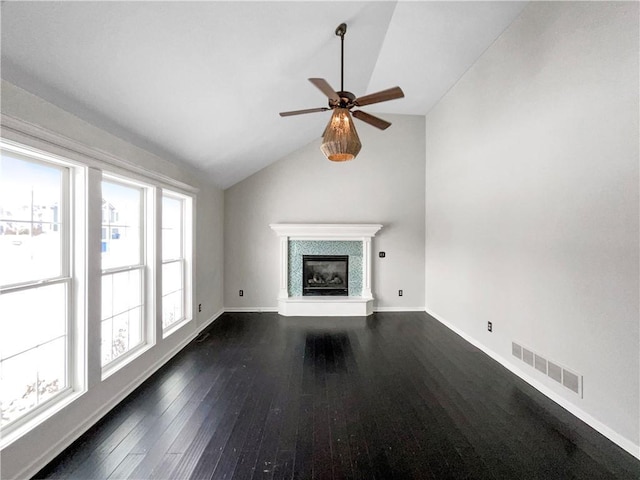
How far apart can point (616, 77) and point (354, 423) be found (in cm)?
306

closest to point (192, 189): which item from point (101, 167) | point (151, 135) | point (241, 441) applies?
point (151, 135)

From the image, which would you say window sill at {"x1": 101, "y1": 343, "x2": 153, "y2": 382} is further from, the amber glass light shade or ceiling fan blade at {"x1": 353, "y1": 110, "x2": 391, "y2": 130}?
ceiling fan blade at {"x1": 353, "y1": 110, "x2": 391, "y2": 130}

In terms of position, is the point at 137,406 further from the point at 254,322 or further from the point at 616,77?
the point at 616,77

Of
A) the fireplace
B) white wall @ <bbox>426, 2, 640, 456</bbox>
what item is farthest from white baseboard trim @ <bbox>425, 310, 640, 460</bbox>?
the fireplace

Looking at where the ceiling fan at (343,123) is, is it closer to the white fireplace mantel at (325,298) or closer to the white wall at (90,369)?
the white wall at (90,369)

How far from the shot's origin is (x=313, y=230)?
4.83m

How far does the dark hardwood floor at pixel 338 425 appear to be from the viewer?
164 centimetres

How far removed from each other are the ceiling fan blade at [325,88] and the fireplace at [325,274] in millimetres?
3280

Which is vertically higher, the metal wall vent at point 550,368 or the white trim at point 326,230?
the white trim at point 326,230

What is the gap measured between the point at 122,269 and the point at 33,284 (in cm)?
83

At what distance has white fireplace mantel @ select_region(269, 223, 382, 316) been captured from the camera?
15.7 feet

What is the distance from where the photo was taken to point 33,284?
1.69 meters

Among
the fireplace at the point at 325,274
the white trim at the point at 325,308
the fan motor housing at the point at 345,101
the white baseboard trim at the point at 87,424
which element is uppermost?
the fan motor housing at the point at 345,101

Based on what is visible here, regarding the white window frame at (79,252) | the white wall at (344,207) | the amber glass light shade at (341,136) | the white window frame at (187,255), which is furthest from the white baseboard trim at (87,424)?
the amber glass light shade at (341,136)
